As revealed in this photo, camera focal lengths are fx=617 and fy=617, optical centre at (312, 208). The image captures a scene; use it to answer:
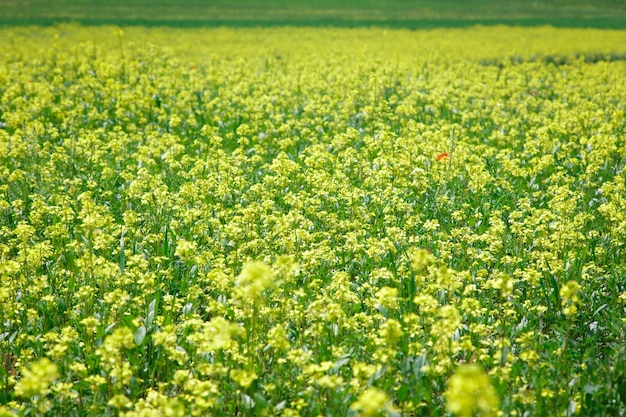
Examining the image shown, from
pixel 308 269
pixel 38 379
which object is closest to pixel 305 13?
pixel 308 269

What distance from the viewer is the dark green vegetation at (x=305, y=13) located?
41.4m

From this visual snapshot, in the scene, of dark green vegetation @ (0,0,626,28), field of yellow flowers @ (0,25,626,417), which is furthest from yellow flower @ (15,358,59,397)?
dark green vegetation @ (0,0,626,28)

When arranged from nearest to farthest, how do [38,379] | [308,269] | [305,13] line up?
[38,379], [308,269], [305,13]

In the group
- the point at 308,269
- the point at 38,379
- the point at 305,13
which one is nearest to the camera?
the point at 38,379

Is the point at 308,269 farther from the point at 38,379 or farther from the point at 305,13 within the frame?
the point at 305,13

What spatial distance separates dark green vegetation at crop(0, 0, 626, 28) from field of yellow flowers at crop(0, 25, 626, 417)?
3066cm

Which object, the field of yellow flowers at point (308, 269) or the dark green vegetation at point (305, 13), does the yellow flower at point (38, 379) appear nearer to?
the field of yellow flowers at point (308, 269)

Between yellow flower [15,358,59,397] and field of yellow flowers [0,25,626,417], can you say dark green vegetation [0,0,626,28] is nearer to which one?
field of yellow flowers [0,25,626,417]

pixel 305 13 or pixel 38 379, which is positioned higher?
pixel 305 13

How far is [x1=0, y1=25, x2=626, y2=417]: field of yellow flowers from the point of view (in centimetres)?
411

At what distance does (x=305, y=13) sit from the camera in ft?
169

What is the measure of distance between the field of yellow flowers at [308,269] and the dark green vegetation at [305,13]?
101 feet

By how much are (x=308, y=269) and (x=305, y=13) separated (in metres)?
48.5

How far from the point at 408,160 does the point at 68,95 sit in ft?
27.4
